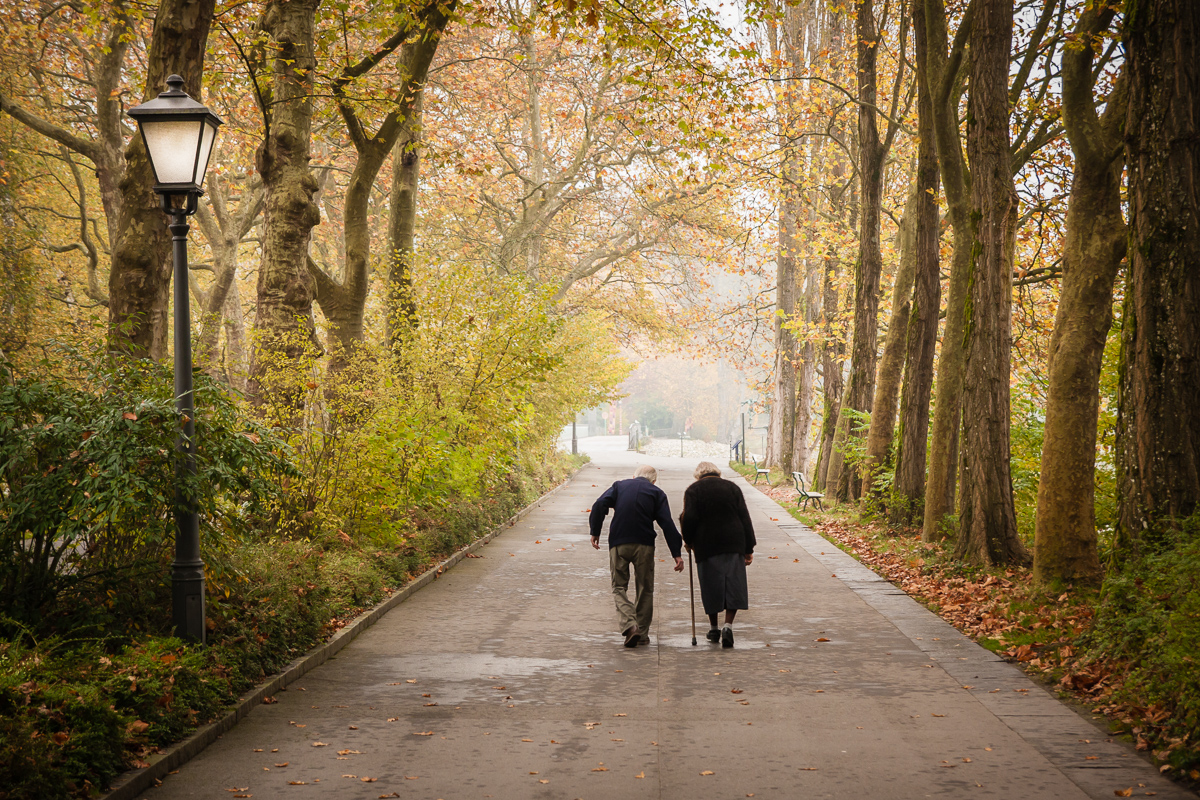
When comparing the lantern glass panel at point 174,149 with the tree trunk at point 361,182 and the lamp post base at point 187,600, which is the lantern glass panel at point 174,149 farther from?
the tree trunk at point 361,182

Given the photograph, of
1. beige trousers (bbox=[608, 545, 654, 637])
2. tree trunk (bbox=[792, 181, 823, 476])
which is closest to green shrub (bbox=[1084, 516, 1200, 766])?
beige trousers (bbox=[608, 545, 654, 637])

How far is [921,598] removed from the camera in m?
12.0

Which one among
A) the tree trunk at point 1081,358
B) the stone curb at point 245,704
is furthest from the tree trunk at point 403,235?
the tree trunk at point 1081,358

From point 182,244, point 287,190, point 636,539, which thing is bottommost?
point 636,539

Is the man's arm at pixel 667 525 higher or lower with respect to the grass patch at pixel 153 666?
higher

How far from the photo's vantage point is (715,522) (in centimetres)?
994

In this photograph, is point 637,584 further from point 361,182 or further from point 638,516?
point 361,182

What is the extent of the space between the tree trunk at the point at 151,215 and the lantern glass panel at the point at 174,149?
270 cm

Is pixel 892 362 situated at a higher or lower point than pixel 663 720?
higher

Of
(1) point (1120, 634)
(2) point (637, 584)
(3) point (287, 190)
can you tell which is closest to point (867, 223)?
(3) point (287, 190)

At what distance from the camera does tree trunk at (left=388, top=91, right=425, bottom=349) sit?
15969 mm

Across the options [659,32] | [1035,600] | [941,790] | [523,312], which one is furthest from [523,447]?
[941,790]

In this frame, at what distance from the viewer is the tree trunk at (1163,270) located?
25.9ft

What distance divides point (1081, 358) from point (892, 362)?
858 centimetres
